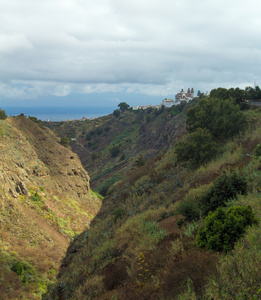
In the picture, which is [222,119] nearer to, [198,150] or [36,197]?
[198,150]

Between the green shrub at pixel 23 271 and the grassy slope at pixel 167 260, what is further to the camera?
the green shrub at pixel 23 271

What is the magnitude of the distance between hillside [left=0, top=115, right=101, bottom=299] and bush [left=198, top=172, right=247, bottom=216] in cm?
1361

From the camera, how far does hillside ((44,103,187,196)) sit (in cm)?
6475

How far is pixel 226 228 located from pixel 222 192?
10.7 ft

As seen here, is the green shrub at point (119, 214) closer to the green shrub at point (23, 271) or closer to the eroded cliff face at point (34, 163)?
the green shrub at point (23, 271)

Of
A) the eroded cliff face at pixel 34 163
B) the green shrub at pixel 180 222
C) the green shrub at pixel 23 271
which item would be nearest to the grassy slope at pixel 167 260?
the green shrub at pixel 180 222

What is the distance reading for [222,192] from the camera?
10.1m

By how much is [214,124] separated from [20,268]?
66.2ft

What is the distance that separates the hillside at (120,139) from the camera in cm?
6475

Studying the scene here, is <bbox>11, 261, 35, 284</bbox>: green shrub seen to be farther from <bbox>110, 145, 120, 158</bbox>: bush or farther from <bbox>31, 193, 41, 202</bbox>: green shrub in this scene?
<bbox>110, 145, 120, 158</bbox>: bush

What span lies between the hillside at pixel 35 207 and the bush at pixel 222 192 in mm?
13606

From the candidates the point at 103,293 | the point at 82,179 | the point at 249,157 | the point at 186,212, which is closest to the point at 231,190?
the point at 186,212

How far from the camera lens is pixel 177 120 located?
7006cm

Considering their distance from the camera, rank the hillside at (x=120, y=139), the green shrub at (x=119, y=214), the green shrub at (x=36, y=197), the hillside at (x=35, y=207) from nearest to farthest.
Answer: the hillside at (x=35, y=207)
the green shrub at (x=119, y=214)
the green shrub at (x=36, y=197)
the hillside at (x=120, y=139)
